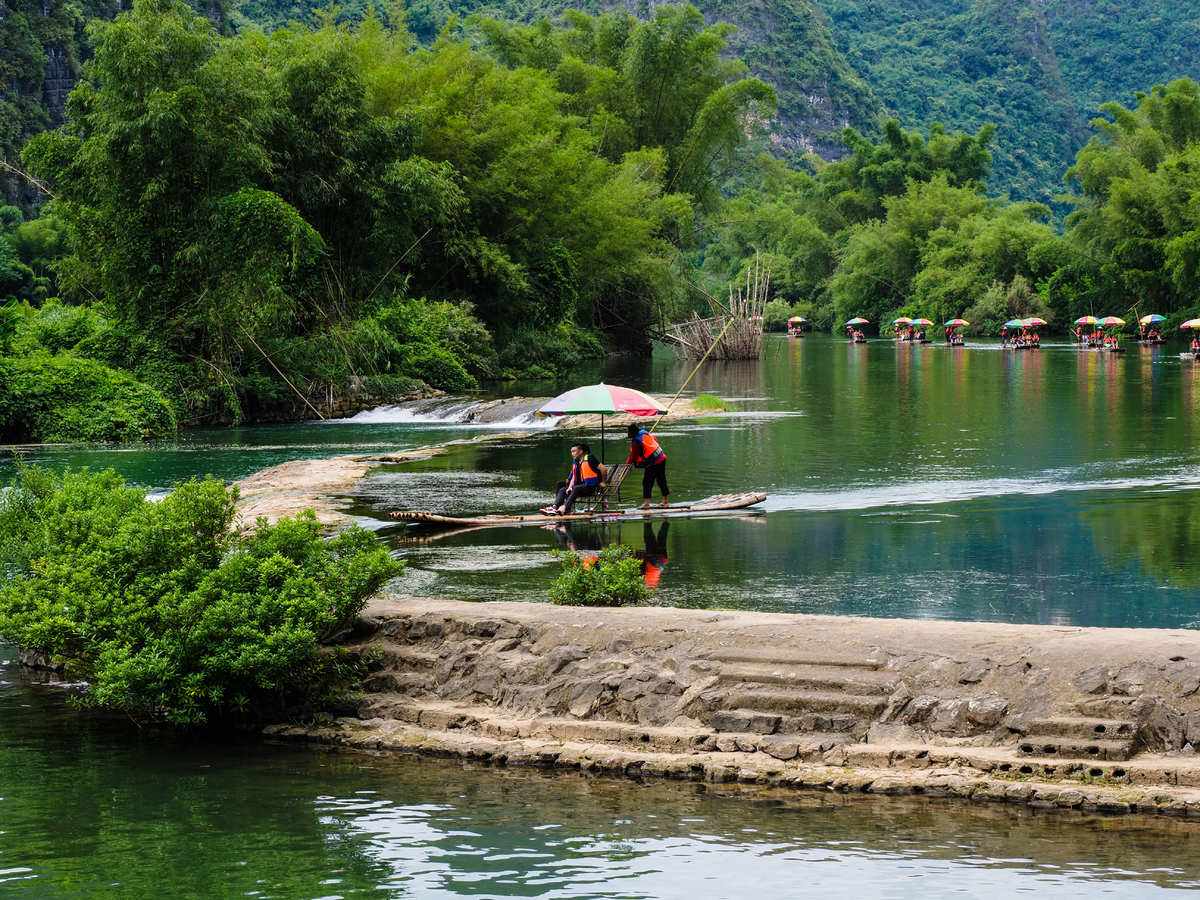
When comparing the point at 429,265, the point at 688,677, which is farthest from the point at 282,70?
the point at 688,677

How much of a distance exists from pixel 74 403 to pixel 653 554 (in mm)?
17431

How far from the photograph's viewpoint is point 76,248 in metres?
36.2

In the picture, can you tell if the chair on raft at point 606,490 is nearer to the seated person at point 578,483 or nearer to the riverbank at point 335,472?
the seated person at point 578,483

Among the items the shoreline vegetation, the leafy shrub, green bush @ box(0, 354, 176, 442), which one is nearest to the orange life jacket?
green bush @ box(0, 354, 176, 442)

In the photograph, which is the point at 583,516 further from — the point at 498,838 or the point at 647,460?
the point at 498,838

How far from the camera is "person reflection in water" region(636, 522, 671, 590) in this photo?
15711 mm

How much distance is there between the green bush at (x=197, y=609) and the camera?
10.9 metres

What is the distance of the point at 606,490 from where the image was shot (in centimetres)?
1917

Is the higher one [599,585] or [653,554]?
[599,585]

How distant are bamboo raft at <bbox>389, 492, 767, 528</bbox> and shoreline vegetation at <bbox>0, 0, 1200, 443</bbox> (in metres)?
13.7

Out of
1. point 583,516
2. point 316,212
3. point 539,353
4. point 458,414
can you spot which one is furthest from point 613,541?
point 539,353

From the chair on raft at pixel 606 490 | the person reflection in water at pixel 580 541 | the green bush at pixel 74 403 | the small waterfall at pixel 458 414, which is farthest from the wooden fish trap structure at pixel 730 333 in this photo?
the person reflection in water at pixel 580 541

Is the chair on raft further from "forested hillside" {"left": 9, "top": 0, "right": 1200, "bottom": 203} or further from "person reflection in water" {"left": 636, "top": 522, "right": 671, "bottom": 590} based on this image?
"forested hillside" {"left": 9, "top": 0, "right": 1200, "bottom": 203}

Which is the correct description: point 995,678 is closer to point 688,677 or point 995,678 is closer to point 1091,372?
point 688,677
